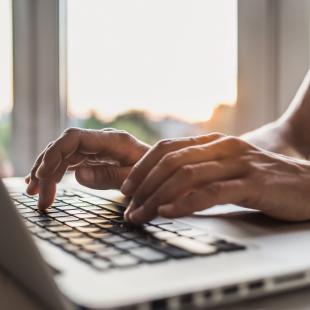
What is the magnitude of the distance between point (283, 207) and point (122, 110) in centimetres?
84

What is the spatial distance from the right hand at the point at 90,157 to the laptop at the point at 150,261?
0.20m

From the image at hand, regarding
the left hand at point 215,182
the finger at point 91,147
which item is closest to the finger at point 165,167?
the left hand at point 215,182

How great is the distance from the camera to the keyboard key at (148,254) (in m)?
0.42

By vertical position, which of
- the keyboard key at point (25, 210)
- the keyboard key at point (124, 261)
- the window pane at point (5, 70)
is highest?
the window pane at point (5, 70)

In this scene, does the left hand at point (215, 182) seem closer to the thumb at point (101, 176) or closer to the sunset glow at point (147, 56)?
the thumb at point (101, 176)

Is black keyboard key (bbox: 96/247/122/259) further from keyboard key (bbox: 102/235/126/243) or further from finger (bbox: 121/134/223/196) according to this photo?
finger (bbox: 121/134/223/196)

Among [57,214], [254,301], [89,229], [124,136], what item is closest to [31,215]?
[57,214]

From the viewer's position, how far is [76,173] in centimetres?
84

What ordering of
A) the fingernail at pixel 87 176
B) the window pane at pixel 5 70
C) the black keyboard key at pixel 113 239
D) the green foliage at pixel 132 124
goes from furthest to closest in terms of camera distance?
the green foliage at pixel 132 124 < the window pane at pixel 5 70 < the fingernail at pixel 87 176 < the black keyboard key at pixel 113 239

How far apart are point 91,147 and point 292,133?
0.48 metres

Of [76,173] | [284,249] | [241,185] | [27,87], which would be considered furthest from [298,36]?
[284,249]

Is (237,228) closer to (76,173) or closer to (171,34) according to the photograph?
(76,173)

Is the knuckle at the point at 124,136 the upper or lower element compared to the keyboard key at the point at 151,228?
upper

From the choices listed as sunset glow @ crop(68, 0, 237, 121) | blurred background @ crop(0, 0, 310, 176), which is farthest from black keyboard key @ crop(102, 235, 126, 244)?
sunset glow @ crop(68, 0, 237, 121)
